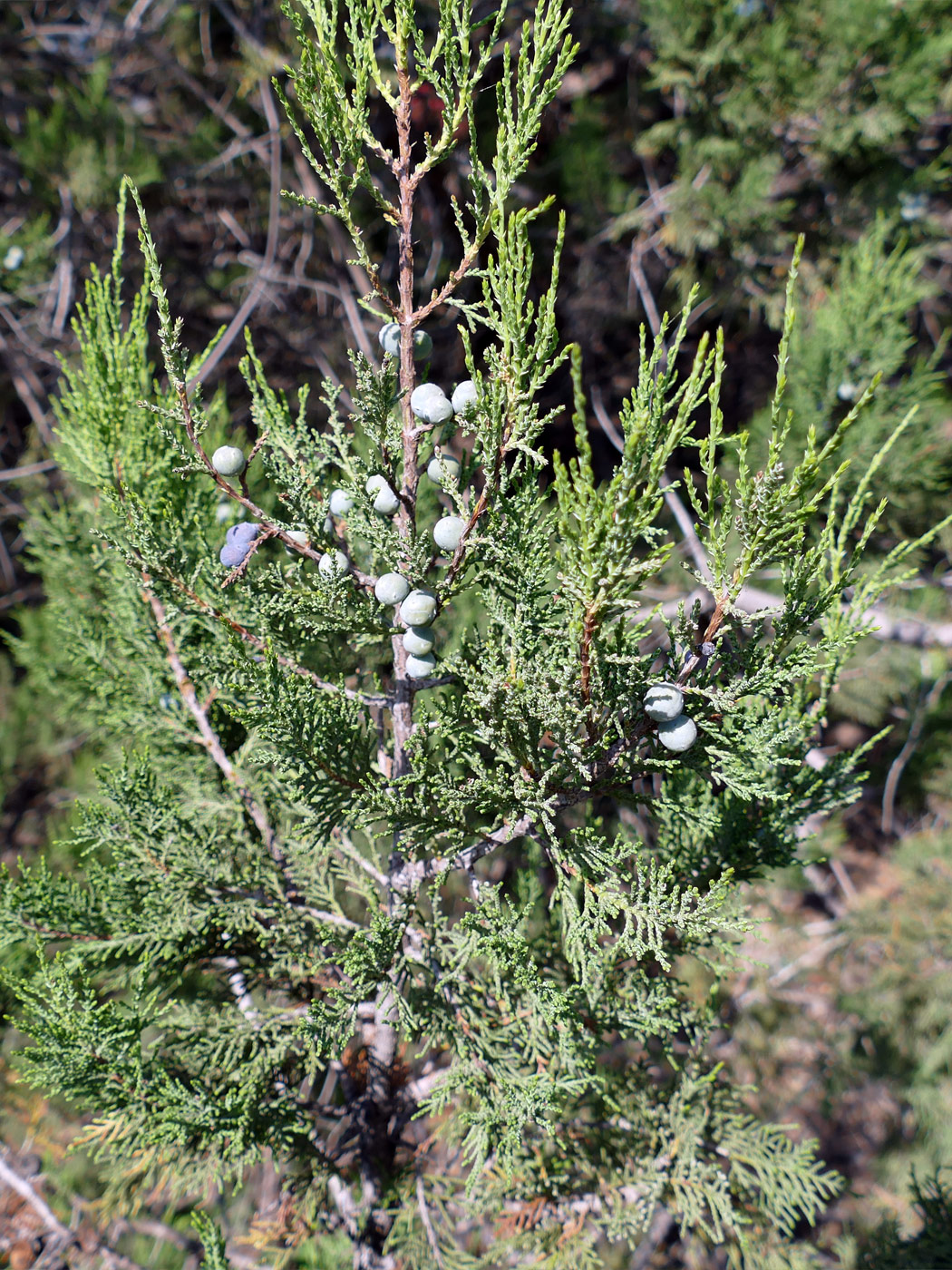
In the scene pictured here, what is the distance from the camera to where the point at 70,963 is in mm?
1139

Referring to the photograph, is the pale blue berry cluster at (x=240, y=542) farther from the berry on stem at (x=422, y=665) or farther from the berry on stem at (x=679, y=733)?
the berry on stem at (x=679, y=733)

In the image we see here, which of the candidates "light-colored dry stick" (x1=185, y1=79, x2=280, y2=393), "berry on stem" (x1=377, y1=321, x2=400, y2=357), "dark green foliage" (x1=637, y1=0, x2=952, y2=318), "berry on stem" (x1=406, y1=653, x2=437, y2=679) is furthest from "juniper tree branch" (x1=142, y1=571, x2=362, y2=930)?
"dark green foliage" (x1=637, y1=0, x2=952, y2=318)

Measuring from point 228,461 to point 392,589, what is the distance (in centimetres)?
28

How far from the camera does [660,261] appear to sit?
3.27 m

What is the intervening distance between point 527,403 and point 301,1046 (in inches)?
52.8

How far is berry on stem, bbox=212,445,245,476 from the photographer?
918 millimetres

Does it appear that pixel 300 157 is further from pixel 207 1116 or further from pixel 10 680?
pixel 207 1116

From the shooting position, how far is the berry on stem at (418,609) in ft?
2.97

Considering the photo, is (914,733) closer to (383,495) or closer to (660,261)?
(660,261)

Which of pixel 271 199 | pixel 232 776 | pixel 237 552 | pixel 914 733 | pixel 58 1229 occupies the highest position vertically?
pixel 271 199

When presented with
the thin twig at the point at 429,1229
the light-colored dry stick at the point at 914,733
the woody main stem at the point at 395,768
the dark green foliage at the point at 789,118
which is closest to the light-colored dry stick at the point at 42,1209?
the woody main stem at the point at 395,768

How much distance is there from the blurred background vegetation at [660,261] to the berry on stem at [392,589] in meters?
1.57

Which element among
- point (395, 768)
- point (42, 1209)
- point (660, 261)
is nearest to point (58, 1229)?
point (42, 1209)

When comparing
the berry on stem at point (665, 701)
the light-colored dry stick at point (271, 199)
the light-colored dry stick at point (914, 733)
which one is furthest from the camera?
the light-colored dry stick at point (914, 733)
